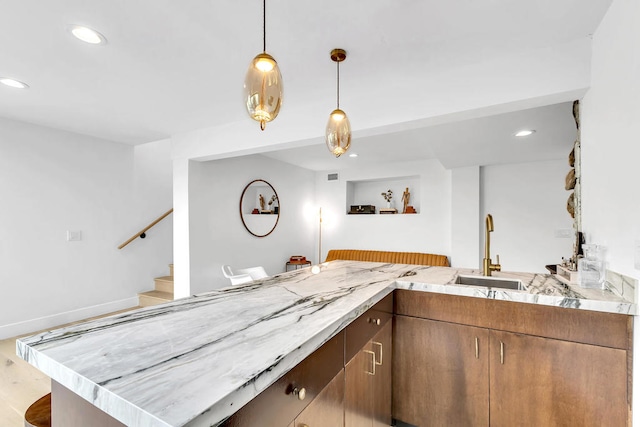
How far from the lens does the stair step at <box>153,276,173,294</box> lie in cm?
416

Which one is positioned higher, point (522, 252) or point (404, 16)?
point (404, 16)

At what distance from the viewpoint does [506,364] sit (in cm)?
156

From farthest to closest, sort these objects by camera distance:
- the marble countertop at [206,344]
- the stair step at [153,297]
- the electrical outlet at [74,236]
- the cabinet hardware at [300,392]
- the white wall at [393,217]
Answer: the white wall at [393,217], the stair step at [153,297], the electrical outlet at [74,236], the cabinet hardware at [300,392], the marble countertop at [206,344]

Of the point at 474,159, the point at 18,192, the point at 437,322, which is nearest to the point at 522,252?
the point at 474,159

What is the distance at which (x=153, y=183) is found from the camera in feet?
14.8

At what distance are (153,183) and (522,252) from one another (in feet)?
18.7

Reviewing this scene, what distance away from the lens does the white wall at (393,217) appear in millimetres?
4941

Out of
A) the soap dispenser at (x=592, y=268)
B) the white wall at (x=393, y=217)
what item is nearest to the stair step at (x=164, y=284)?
the white wall at (x=393, y=217)

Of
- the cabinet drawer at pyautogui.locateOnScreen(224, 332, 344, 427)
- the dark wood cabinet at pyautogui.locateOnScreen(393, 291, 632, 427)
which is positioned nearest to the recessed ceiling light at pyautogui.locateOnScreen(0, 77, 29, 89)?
the cabinet drawer at pyautogui.locateOnScreen(224, 332, 344, 427)

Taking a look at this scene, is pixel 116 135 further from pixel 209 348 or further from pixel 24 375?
pixel 209 348

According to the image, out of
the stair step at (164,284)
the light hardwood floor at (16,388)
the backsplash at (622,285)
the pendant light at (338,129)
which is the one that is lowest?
the light hardwood floor at (16,388)

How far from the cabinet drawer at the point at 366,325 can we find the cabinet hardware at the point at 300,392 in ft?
1.03

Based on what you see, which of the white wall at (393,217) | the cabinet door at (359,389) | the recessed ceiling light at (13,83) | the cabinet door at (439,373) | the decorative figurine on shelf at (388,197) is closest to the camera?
the cabinet door at (359,389)

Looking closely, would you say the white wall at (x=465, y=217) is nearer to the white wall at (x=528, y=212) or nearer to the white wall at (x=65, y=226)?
the white wall at (x=528, y=212)
